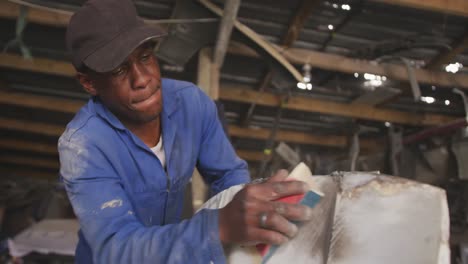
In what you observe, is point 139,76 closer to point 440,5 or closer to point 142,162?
point 142,162

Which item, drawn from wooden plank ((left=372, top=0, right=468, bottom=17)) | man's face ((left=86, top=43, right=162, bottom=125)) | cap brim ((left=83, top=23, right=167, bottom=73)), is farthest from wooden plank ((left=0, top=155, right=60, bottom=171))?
cap brim ((left=83, top=23, right=167, bottom=73))

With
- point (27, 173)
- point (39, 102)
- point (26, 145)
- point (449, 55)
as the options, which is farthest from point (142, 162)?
point (27, 173)

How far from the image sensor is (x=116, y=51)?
47.3 inches

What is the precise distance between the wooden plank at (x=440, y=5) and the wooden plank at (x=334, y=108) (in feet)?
7.11

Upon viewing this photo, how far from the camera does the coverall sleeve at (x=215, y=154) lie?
1.72 metres

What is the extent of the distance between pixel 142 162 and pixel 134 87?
308 millimetres

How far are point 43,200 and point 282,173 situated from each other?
24.3 ft

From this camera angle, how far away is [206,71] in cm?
334

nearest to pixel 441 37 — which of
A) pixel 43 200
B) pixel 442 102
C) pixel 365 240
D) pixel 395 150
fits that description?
pixel 395 150

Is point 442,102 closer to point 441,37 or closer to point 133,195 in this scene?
point 441,37

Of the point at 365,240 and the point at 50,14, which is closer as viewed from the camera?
the point at 365,240

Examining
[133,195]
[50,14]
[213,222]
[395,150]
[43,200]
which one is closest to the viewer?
[213,222]

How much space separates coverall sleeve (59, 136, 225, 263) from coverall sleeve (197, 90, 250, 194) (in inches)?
20.0

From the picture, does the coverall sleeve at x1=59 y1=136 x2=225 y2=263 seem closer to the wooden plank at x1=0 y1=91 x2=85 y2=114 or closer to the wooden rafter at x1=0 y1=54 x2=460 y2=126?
the wooden rafter at x1=0 y1=54 x2=460 y2=126
